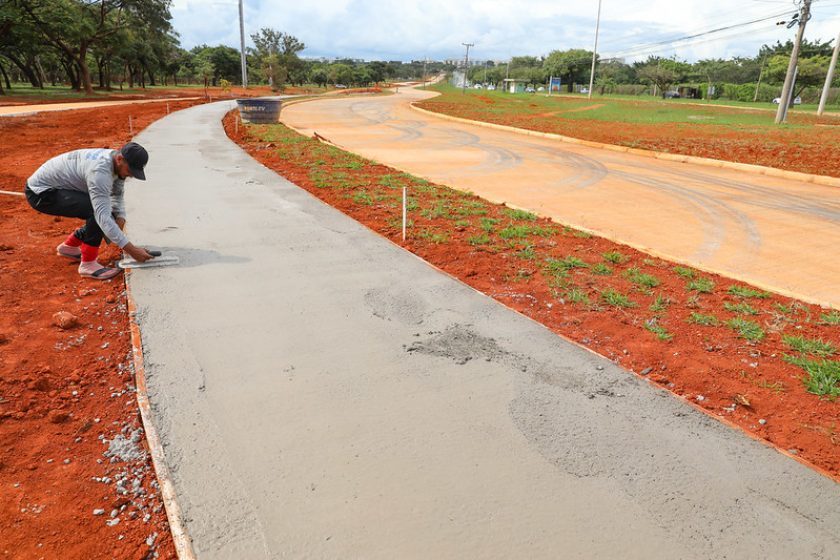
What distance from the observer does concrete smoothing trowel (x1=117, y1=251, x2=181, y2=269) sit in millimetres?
5156

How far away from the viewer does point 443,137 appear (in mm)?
20219

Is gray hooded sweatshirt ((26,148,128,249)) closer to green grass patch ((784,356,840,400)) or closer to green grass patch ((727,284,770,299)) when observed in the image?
green grass patch ((784,356,840,400))

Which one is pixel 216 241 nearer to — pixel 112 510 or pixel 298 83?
pixel 112 510

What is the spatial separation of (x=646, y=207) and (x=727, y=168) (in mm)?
5946

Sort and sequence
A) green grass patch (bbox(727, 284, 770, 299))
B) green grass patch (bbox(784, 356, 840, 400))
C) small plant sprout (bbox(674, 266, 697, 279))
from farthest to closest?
small plant sprout (bbox(674, 266, 697, 279))
green grass patch (bbox(727, 284, 770, 299))
green grass patch (bbox(784, 356, 840, 400))

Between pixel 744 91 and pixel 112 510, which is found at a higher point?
pixel 744 91

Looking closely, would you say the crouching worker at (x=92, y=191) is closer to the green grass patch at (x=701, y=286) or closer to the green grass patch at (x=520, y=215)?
→ the green grass patch at (x=520, y=215)

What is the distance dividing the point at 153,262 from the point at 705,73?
103m

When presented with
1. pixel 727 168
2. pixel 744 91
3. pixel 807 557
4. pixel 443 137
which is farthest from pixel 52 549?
pixel 744 91

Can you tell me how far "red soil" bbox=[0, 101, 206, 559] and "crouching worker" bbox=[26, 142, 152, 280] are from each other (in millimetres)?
309

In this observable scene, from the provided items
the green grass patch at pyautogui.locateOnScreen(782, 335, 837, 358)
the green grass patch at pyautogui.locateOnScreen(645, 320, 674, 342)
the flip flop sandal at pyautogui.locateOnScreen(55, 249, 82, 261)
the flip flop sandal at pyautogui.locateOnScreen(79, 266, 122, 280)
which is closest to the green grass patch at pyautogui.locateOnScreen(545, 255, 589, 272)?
the green grass patch at pyautogui.locateOnScreen(645, 320, 674, 342)

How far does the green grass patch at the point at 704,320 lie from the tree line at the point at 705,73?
209 feet

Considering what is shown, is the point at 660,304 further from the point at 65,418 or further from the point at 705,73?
the point at 705,73

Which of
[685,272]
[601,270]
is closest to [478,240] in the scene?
[601,270]
